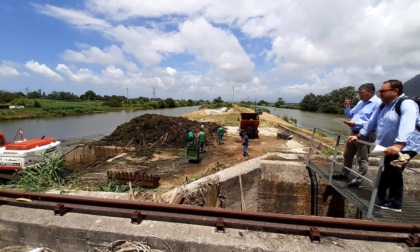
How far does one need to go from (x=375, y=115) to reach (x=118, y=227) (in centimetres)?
412

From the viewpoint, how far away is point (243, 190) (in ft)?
19.1

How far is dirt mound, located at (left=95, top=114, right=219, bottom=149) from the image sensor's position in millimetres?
16844

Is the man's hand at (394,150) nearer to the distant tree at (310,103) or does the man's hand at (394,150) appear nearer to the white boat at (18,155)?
the white boat at (18,155)

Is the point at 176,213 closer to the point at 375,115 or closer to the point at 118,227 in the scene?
the point at 118,227

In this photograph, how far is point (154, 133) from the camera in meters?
18.3

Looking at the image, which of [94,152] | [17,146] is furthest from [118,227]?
[94,152]

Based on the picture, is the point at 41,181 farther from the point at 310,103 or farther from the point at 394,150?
the point at 310,103

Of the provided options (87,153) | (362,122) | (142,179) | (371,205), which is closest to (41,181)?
(142,179)

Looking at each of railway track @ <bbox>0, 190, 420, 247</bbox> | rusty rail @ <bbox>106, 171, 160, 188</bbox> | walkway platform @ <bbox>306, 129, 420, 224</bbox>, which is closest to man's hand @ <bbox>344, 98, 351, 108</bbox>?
walkway platform @ <bbox>306, 129, 420, 224</bbox>

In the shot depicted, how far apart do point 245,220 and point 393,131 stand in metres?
2.37

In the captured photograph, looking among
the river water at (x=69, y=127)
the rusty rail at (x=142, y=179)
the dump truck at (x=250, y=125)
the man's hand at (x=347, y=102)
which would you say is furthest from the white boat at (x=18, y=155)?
the river water at (x=69, y=127)

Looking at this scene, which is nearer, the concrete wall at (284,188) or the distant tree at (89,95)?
the concrete wall at (284,188)

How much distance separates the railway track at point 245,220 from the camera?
2.83 metres

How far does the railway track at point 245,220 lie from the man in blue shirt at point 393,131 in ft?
2.07
